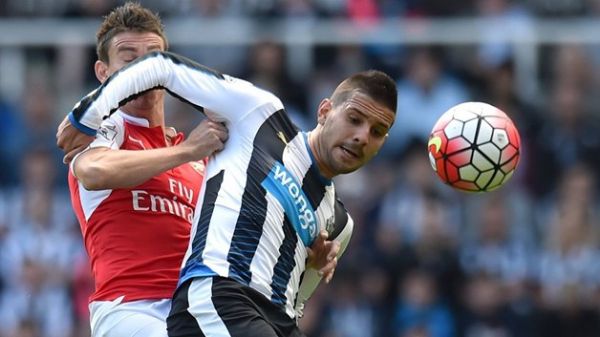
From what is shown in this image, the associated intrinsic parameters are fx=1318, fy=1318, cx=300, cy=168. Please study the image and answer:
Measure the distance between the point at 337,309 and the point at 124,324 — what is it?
6150 millimetres

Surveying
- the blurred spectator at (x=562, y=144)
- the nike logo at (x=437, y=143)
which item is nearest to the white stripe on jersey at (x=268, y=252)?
the nike logo at (x=437, y=143)

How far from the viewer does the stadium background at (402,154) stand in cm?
1233

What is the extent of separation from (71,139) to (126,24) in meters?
0.79

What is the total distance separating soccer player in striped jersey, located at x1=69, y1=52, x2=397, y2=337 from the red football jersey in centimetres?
35

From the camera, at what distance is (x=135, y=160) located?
6234mm

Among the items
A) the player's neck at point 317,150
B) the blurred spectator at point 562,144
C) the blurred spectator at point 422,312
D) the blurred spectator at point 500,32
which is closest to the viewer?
the player's neck at point 317,150

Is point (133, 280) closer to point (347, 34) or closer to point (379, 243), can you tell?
point (379, 243)

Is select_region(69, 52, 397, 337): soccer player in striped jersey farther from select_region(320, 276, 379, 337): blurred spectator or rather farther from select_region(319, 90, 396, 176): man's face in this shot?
select_region(320, 276, 379, 337): blurred spectator

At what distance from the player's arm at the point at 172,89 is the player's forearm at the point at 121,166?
0.52 ft

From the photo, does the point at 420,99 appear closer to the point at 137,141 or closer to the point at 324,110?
the point at 324,110

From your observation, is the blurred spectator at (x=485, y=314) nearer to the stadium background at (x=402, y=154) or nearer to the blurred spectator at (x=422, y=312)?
the stadium background at (x=402, y=154)

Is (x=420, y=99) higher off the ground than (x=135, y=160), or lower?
lower

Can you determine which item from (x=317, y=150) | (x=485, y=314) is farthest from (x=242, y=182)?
(x=485, y=314)

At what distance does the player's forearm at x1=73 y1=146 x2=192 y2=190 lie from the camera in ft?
20.3
